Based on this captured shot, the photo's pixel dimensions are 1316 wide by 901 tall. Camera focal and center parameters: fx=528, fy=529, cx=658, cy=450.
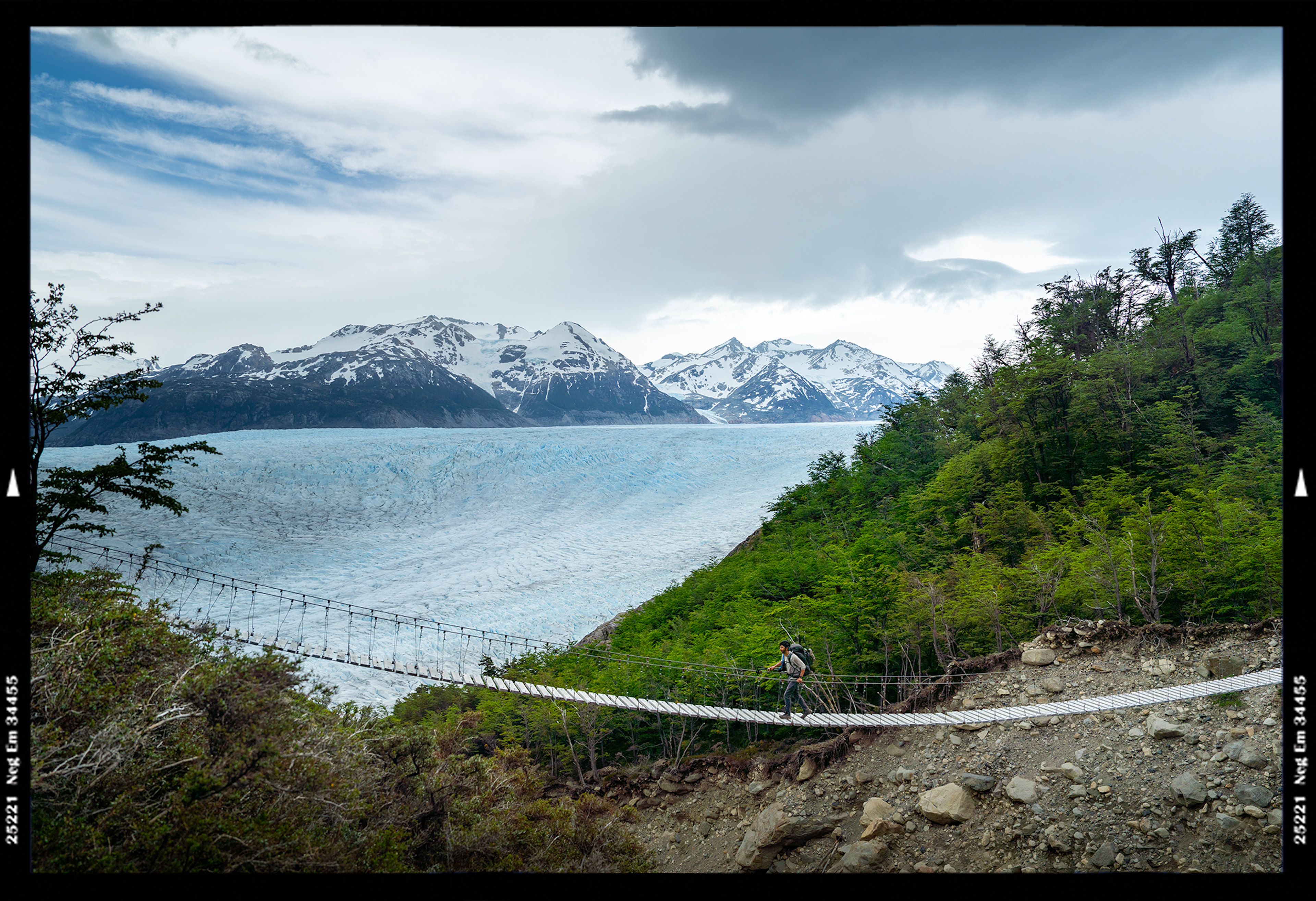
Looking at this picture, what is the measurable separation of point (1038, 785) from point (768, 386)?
138 m

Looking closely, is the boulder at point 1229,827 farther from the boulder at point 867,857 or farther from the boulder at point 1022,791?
the boulder at point 867,857

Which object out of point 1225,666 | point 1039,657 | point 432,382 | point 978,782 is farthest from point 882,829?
point 432,382

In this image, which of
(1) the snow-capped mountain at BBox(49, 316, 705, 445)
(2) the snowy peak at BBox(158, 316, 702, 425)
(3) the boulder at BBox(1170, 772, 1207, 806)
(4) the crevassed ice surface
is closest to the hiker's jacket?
(3) the boulder at BBox(1170, 772, 1207, 806)

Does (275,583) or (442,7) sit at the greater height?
(442,7)

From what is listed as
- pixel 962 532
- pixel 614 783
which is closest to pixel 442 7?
pixel 614 783

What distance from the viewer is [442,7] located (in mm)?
1476

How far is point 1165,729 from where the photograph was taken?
3.46 m

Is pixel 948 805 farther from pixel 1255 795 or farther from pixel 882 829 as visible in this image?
pixel 1255 795

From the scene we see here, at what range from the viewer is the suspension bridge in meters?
3.98

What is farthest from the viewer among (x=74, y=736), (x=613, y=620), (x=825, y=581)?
(x=613, y=620)

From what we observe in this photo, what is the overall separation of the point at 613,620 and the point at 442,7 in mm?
13294

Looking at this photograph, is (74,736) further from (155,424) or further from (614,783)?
(155,424)

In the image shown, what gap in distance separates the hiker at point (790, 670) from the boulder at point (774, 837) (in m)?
0.72

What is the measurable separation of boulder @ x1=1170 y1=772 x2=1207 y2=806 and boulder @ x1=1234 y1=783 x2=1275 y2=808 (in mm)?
136
